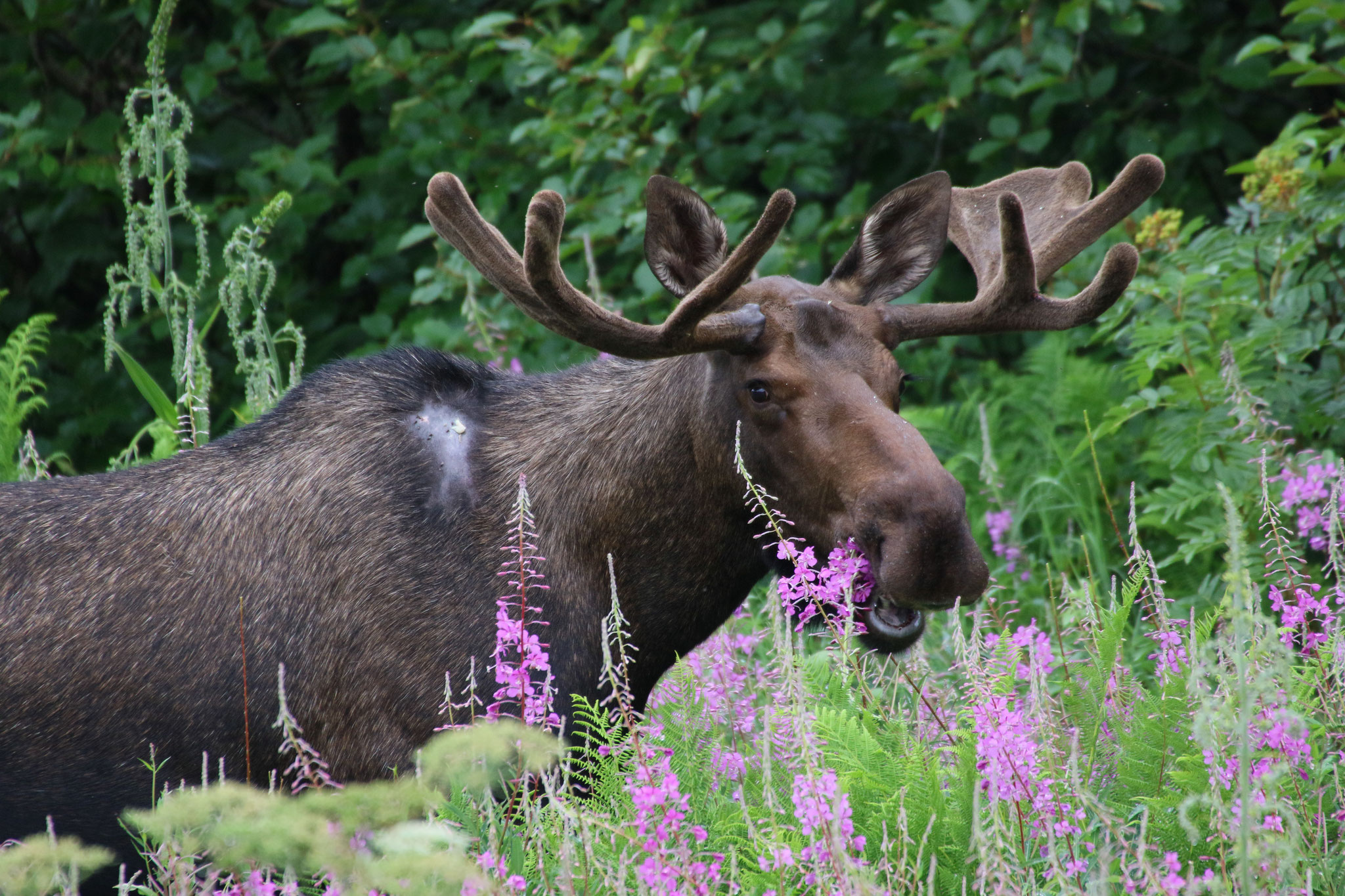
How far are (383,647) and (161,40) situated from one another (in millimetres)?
2359

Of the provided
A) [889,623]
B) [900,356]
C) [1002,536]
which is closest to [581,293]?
[889,623]

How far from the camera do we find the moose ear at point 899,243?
3582 mm

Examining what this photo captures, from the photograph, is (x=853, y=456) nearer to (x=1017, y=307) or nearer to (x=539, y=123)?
(x=1017, y=307)

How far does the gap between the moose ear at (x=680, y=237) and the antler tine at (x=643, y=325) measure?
24cm

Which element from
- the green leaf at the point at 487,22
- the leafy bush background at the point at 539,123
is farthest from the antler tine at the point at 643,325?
the green leaf at the point at 487,22

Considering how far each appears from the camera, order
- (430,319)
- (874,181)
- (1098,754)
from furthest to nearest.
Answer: (874,181), (430,319), (1098,754)

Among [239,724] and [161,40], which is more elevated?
[161,40]

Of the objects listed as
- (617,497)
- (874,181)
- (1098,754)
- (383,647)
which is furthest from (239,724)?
(874,181)

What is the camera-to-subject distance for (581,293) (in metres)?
3.19

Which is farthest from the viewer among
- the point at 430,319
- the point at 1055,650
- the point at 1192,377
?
the point at 430,319

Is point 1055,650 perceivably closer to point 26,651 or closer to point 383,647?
point 383,647

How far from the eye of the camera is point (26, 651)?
10.2 feet

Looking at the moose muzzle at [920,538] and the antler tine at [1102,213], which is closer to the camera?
the moose muzzle at [920,538]

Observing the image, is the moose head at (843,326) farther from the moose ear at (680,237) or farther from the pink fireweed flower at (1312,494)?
the pink fireweed flower at (1312,494)
